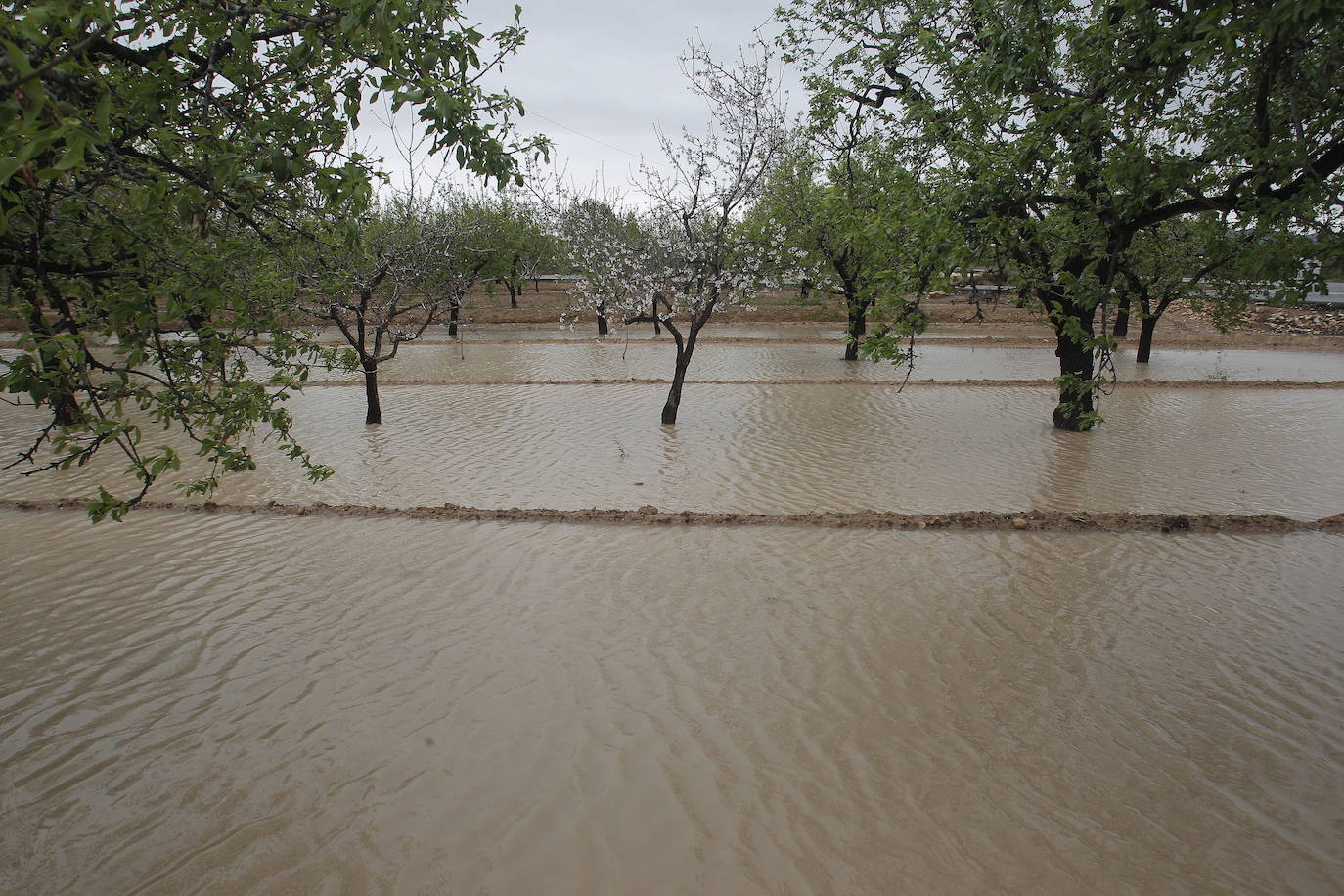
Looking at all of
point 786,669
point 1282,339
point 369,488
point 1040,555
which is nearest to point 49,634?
point 369,488

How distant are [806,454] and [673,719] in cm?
770

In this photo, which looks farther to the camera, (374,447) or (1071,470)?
(374,447)

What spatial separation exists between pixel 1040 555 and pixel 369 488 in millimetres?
8266

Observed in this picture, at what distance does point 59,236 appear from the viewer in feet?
18.8

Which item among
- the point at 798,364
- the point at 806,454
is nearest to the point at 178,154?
the point at 806,454

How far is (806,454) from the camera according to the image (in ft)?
39.6

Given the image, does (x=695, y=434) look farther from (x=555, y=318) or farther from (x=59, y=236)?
(x=555, y=318)

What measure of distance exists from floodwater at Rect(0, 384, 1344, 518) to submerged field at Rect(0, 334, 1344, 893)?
15cm

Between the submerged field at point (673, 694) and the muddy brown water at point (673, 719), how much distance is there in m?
0.02

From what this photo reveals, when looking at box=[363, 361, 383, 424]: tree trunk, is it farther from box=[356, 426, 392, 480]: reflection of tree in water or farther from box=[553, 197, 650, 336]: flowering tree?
box=[553, 197, 650, 336]: flowering tree

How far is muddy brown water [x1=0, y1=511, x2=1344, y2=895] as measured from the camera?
3.73 m

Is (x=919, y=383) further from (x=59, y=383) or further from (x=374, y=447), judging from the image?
(x=59, y=383)

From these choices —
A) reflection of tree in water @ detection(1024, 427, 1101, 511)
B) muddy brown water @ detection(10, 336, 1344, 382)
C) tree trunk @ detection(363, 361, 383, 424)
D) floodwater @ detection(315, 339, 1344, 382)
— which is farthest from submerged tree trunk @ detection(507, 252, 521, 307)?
reflection of tree in water @ detection(1024, 427, 1101, 511)

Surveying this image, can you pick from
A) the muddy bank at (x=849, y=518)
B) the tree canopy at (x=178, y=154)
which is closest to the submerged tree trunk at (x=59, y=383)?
the tree canopy at (x=178, y=154)
